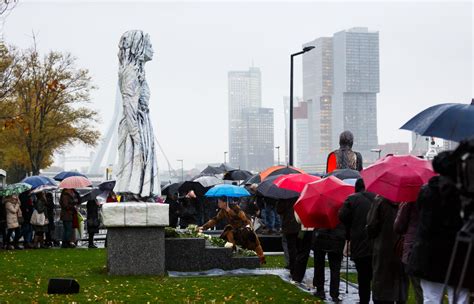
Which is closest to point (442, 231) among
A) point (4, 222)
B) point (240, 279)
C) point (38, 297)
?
point (38, 297)

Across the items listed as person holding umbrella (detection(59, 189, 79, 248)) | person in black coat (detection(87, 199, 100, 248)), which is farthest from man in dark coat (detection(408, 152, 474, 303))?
person in black coat (detection(87, 199, 100, 248))

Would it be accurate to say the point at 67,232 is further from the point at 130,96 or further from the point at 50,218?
the point at 130,96

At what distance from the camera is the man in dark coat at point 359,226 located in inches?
418

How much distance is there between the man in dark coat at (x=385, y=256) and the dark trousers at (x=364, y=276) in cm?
84

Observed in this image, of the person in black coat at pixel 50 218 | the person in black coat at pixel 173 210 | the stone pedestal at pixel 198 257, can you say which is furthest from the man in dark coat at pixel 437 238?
the person in black coat at pixel 173 210

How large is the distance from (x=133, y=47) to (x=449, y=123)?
9.48 metres

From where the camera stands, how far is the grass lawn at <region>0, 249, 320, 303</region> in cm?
1202

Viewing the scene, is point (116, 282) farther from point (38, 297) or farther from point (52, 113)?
point (52, 113)

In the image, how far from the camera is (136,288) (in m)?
13.3

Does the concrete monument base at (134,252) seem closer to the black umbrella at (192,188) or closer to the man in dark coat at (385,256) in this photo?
the man in dark coat at (385,256)

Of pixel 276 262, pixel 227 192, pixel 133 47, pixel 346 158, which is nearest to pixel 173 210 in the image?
pixel 227 192

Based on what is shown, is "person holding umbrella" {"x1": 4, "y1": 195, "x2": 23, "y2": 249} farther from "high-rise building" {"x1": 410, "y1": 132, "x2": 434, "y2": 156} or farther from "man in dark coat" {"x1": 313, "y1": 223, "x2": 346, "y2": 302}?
"man in dark coat" {"x1": 313, "y1": 223, "x2": 346, "y2": 302}

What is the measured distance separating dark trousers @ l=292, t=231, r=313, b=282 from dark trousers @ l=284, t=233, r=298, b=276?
71 cm

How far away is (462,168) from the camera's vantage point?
5.29 meters
